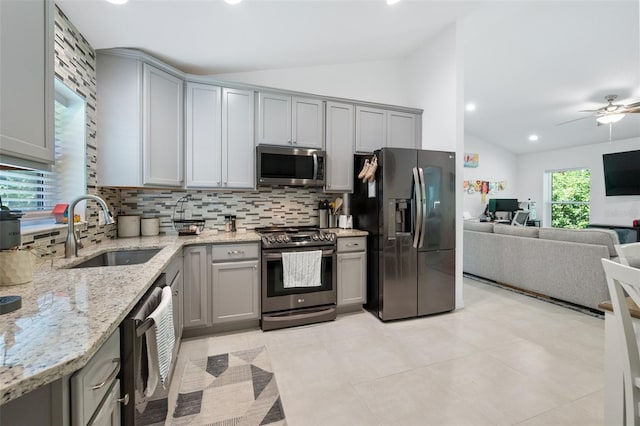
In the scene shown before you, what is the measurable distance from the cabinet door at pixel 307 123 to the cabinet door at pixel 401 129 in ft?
2.99

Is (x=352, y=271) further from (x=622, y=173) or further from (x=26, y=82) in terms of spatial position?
(x=622, y=173)

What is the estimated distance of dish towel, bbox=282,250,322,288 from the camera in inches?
106

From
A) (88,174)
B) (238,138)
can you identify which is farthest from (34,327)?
(238,138)

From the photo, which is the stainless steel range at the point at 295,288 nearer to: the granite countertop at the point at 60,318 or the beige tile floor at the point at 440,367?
the beige tile floor at the point at 440,367

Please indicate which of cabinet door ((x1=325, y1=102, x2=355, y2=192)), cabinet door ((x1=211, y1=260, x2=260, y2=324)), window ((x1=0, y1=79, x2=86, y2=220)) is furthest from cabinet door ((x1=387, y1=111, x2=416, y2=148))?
window ((x1=0, y1=79, x2=86, y2=220))

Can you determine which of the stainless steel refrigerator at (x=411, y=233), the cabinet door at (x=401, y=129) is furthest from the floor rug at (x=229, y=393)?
the cabinet door at (x=401, y=129)

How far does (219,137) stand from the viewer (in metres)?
2.83

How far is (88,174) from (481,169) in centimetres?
761

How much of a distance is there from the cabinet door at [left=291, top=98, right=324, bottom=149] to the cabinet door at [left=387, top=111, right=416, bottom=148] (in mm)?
910

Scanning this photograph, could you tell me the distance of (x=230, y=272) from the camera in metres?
2.60

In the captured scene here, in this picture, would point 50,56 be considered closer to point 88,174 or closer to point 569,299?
point 88,174

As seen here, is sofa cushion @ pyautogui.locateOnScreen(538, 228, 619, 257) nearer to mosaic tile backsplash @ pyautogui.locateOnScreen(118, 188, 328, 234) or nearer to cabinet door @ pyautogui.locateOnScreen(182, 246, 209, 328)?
mosaic tile backsplash @ pyautogui.locateOnScreen(118, 188, 328, 234)

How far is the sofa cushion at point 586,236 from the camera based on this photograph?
2.94 metres

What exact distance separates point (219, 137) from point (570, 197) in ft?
26.4
